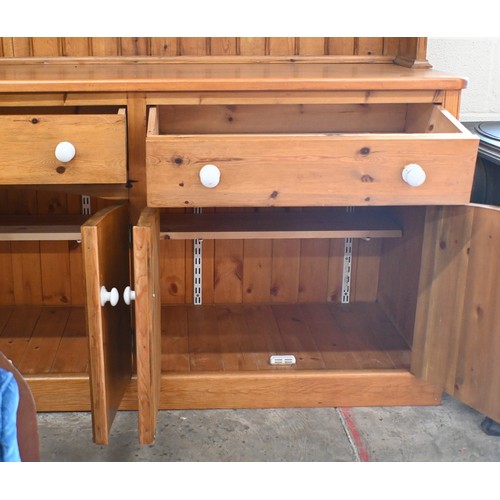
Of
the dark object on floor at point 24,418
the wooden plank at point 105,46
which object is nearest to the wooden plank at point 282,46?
the wooden plank at point 105,46

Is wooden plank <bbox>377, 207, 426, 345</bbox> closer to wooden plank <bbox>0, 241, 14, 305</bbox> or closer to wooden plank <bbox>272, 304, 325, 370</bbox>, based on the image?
wooden plank <bbox>272, 304, 325, 370</bbox>

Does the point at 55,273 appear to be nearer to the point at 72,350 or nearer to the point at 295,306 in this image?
the point at 72,350

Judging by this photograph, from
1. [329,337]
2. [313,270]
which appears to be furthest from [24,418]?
[313,270]

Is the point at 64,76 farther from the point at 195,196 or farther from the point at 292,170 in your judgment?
the point at 292,170

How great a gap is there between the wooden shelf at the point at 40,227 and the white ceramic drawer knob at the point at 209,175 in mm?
532

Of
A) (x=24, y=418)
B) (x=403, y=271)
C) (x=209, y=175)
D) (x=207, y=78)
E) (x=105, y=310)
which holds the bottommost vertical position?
(x=403, y=271)

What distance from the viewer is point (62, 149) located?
1.52 metres

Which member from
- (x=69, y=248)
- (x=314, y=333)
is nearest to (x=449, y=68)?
(x=314, y=333)

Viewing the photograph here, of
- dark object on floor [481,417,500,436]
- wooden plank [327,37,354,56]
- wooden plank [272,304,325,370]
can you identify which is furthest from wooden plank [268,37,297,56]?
dark object on floor [481,417,500,436]

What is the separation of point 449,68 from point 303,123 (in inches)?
24.7

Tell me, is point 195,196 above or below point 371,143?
below

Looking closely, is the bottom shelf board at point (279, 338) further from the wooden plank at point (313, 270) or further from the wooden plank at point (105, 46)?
the wooden plank at point (105, 46)

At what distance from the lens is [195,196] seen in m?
1.47

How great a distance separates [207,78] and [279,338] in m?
0.74
